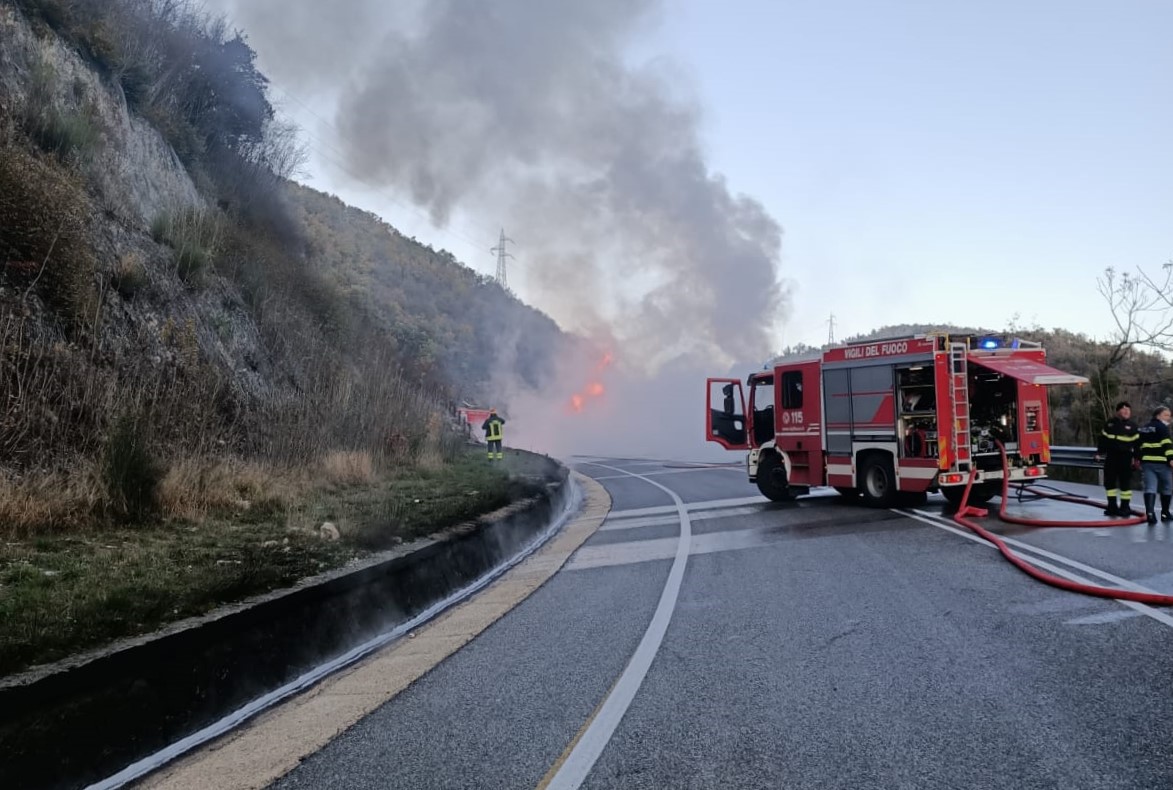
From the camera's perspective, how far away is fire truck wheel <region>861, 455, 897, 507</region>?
11.9 meters

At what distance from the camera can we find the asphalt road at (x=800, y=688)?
10.5ft

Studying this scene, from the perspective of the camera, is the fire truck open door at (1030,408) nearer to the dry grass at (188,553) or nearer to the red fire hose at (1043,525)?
the red fire hose at (1043,525)

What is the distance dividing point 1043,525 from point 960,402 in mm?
2126

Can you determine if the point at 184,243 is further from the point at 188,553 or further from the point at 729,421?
the point at 729,421

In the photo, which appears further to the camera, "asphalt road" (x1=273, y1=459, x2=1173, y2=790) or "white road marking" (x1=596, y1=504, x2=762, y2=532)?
"white road marking" (x1=596, y1=504, x2=762, y2=532)

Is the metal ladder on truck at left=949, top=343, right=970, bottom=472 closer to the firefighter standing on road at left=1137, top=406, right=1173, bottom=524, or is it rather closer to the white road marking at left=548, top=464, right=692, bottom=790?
the firefighter standing on road at left=1137, top=406, right=1173, bottom=524

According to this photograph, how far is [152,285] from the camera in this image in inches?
472

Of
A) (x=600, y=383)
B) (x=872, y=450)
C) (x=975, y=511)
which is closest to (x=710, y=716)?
(x=975, y=511)

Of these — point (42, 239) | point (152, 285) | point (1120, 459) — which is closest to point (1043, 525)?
point (1120, 459)

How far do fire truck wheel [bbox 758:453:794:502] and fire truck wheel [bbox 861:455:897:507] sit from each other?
66.0 inches

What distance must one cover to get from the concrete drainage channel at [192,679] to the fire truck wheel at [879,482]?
7655 millimetres

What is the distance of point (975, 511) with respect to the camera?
35.7ft

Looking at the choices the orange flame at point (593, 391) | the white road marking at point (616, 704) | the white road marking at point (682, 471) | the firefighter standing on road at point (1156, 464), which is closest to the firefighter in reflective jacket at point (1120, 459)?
the firefighter standing on road at point (1156, 464)

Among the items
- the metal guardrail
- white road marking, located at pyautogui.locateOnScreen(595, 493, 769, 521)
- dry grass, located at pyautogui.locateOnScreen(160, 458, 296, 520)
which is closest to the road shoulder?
dry grass, located at pyautogui.locateOnScreen(160, 458, 296, 520)
